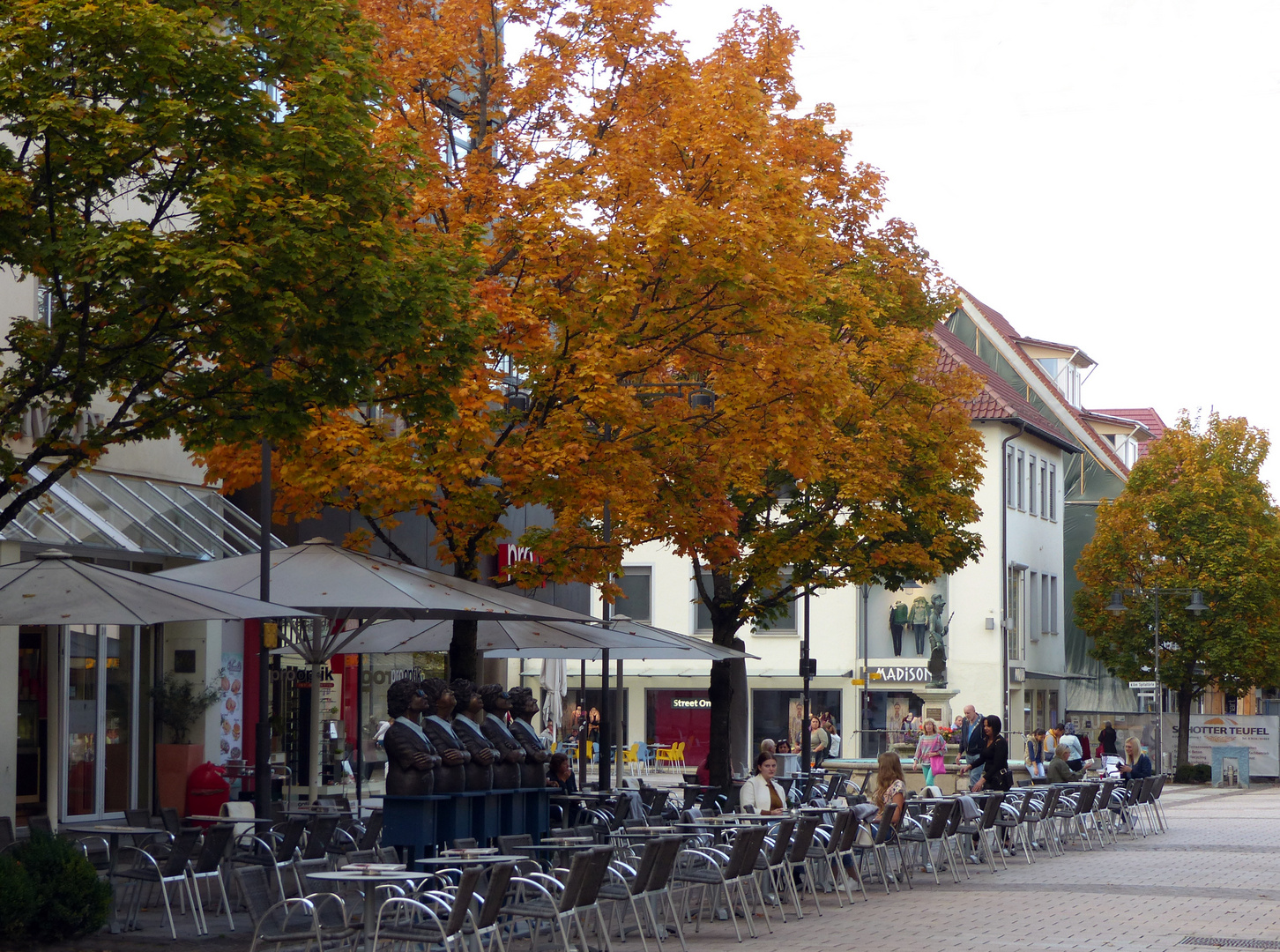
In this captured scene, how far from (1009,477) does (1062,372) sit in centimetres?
1197

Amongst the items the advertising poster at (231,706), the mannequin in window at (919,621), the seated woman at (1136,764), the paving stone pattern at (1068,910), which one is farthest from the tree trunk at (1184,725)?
the advertising poster at (231,706)

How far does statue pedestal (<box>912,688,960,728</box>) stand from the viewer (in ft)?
175

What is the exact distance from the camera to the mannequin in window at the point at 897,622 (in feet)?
176

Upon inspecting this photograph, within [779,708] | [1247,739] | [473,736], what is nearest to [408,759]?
[473,736]

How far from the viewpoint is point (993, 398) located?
5488 cm

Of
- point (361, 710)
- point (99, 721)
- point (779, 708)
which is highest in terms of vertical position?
point (99, 721)

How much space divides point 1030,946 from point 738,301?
7578 millimetres

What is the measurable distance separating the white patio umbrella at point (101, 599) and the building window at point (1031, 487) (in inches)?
1809

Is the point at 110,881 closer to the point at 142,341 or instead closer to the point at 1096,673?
the point at 142,341

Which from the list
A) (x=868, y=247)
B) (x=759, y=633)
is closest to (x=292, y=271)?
(x=868, y=247)

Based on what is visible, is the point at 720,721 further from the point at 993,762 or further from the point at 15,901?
the point at 15,901

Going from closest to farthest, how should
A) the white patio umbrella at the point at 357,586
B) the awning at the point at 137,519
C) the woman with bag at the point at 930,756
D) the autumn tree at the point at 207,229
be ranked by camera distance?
the autumn tree at the point at 207,229
the white patio umbrella at the point at 357,586
the awning at the point at 137,519
the woman with bag at the point at 930,756

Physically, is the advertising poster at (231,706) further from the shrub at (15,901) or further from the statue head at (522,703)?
the shrub at (15,901)

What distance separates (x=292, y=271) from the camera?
41.9 ft
